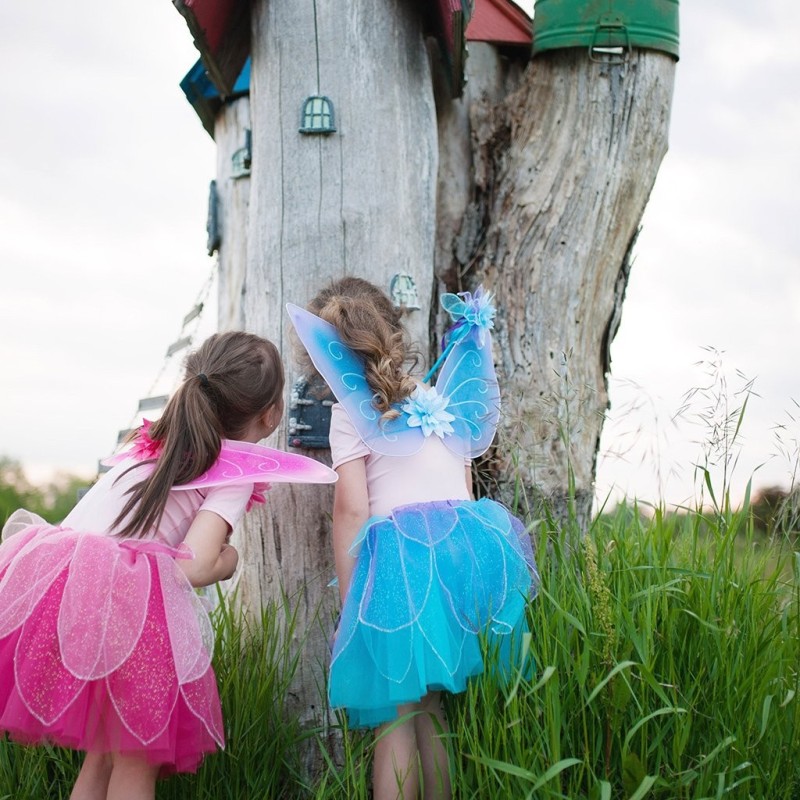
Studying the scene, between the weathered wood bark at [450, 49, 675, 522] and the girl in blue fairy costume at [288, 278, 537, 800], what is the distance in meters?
0.85

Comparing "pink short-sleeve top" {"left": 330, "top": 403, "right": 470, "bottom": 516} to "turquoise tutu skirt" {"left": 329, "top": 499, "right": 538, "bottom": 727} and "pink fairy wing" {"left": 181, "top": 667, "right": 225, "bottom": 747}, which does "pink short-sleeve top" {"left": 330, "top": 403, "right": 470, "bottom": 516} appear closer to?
"turquoise tutu skirt" {"left": 329, "top": 499, "right": 538, "bottom": 727}

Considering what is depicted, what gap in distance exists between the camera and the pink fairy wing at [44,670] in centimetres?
244

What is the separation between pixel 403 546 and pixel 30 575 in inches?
41.7

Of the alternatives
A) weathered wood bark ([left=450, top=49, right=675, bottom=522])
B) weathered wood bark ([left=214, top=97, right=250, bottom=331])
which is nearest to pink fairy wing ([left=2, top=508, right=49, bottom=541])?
weathered wood bark ([left=450, top=49, right=675, bottom=522])

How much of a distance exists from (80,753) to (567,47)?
3.30m

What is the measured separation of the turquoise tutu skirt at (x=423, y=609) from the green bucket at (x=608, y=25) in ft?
7.31

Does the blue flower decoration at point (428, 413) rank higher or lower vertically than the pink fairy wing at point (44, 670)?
higher

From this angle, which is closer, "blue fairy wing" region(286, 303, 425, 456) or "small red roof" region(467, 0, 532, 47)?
"blue fairy wing" region(286, 303, 425, 456)

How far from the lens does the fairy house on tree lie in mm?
3387

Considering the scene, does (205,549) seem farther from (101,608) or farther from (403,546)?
(403,546)

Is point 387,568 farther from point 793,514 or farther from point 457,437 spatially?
point 793,514

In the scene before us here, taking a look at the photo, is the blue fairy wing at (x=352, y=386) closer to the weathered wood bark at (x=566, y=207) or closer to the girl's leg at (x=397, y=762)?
the girl's leg at (x=397, y=762)

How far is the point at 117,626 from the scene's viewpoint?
96.8 inches

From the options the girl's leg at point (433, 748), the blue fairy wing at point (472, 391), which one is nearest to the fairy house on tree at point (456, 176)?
the blue fairy wing at point (472, 391)
